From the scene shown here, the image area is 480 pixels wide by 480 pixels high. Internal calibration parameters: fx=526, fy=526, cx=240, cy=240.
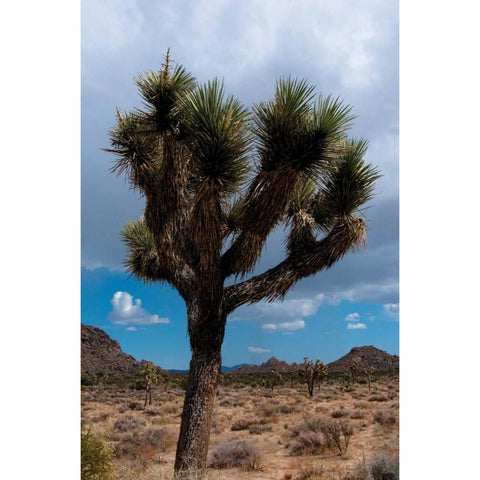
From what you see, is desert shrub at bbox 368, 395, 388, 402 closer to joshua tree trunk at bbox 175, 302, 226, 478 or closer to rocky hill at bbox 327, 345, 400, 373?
rocky hill at bbox 327, 345, 400, 373

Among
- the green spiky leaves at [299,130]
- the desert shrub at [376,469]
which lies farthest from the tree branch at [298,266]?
the desert shrub at [376,469]

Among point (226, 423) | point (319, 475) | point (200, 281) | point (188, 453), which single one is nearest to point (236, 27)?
point (200, 281)

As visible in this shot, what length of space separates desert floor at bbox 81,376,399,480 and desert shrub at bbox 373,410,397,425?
3cm

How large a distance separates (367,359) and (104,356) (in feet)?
58.2

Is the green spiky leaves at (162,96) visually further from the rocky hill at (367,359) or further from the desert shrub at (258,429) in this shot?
the rocky hill at (367,359)

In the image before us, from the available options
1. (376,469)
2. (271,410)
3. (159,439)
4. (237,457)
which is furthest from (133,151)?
(271,410)

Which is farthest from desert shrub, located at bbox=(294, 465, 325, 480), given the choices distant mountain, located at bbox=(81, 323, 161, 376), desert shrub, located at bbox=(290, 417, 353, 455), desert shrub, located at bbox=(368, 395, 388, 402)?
distant mountain, located at bbox=(81, 323, 161, 376)

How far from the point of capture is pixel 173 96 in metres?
6.36

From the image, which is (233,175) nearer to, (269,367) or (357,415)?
(357,415)

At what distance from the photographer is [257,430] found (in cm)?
1452

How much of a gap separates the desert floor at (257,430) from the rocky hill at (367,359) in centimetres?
891

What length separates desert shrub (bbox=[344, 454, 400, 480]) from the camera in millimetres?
7191
